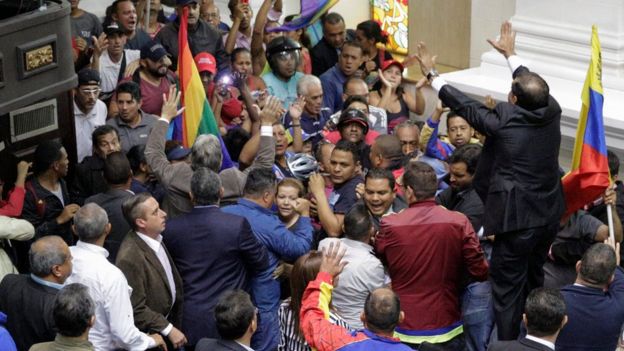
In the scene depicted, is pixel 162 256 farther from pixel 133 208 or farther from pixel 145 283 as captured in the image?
pixel 133 208

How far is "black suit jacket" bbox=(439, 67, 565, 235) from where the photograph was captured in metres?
7.53

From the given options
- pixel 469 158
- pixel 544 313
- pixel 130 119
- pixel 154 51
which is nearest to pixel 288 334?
pixel 544 313

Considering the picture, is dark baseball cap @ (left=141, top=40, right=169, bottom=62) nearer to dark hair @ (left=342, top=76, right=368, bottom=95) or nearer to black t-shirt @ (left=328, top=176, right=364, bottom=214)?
dark hair @ (left=342, top=76, right=368, bottom=95)

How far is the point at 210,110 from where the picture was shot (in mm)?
9906

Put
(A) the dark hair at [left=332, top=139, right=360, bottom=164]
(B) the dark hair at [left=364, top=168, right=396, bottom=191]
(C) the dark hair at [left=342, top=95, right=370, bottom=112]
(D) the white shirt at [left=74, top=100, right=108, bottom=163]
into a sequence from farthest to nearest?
(C) the dark hair at [left=342, top=95, right=370, bottom=112] → (D) the white shirt at [left=74, top=100, right=108, bottom=163] → (A) the dark hair at [left=332, top=139, right=360, bottom=164] → (B) the dark hair at [left=364, top=168, right=396, bottom=191]

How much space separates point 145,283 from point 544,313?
236 cm

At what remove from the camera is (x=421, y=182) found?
24.4 feet

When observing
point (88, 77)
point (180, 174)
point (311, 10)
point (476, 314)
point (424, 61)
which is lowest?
point (476, 314)

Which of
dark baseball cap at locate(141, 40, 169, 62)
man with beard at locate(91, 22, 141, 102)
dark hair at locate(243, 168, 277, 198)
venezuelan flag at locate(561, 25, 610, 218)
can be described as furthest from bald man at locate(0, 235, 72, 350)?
man with beard at locate(91, 22, 141, 102)

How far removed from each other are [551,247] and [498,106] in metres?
1.17

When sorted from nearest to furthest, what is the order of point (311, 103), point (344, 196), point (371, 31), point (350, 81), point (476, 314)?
point (476, 314)
point (344, 196)
point (311, 103)
point (350, 81)
point (371, 31)

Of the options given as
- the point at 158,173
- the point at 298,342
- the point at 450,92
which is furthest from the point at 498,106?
the point at 158,173

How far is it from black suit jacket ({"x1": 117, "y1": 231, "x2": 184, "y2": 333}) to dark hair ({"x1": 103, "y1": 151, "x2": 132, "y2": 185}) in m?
0.79

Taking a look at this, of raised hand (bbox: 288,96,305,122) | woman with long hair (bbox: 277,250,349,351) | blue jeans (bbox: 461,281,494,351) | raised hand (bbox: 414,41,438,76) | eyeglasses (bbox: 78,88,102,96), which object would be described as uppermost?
raised hand (bbox: 414,41,438,76)
